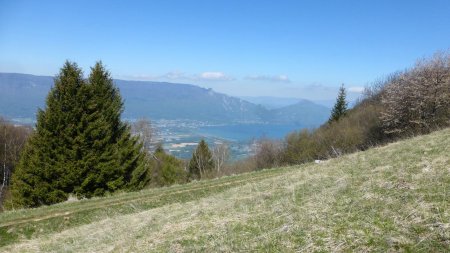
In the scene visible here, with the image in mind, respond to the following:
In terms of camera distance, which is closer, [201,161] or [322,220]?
[322,220]

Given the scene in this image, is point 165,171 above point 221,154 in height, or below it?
below

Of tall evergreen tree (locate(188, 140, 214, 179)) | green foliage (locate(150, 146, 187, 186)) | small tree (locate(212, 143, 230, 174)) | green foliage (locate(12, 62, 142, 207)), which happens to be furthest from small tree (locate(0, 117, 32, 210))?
small tree (locate(212, 143, 230, 174))

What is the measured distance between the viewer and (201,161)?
244 feet

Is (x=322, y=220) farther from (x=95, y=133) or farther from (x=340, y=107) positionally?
(x=340, y=107)

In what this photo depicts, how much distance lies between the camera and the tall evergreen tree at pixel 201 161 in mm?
73750

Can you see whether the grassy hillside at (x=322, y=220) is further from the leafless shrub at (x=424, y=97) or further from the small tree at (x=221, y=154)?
the small tree at (x=221, y=154)

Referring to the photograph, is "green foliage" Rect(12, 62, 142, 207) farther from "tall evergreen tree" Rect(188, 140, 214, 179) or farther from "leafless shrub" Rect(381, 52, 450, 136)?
"tall evergreen tree" Rect(188, 140, 214, 179)

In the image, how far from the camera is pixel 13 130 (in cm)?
6275

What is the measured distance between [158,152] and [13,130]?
26874mm

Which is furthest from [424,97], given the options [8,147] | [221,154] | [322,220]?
[8,147]

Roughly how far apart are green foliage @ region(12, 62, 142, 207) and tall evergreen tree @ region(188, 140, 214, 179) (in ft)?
132

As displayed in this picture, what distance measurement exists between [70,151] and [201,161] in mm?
46480

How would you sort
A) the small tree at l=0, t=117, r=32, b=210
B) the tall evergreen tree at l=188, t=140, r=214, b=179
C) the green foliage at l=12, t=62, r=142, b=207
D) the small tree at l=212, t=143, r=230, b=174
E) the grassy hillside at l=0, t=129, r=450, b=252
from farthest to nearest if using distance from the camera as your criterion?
the small tree at l=212, t=143, r=230, b=174, the tall evergreen tree at l=188, t=140, r=214, b=179, the small tree at l=0, t=117, r=32, b=210, the green foliage at l=12, t=62, r=142, b=207, the grassy hillside at l=0, t=129, r=450, b=252

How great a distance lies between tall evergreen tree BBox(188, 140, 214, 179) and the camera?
73.8 metres
